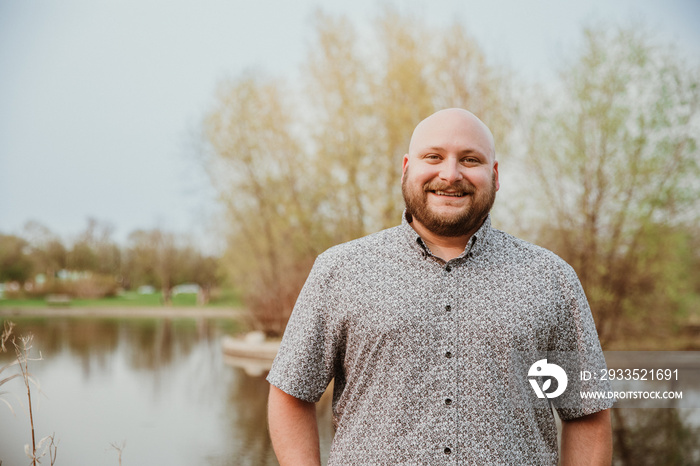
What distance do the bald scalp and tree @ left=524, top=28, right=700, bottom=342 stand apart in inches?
401

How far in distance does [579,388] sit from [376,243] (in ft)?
1.91

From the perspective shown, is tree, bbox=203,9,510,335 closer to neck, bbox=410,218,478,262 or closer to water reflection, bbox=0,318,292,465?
water reflection, bbox=0,318,292,465

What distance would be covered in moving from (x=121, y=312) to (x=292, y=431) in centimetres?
3093

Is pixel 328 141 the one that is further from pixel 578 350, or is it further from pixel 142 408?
pixel 578 350

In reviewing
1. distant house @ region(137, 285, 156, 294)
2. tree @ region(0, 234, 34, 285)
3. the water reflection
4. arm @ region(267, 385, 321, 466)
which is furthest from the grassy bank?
arm @ region(267, 385, 321, 466)

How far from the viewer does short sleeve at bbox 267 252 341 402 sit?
1.50m

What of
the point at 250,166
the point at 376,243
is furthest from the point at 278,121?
the point at 376,243

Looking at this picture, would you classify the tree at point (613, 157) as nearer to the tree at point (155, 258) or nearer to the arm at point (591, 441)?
the arm at point (591, 441)

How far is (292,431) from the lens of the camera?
154 centimetres

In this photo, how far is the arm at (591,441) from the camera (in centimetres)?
151

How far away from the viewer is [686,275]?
13.6m

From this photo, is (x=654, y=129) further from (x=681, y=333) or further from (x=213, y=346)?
(x=213, y=346)

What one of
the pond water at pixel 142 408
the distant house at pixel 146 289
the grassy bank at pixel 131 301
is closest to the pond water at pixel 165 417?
the pond water at pixel 142 408

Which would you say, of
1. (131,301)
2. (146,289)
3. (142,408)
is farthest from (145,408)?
(146,289)
